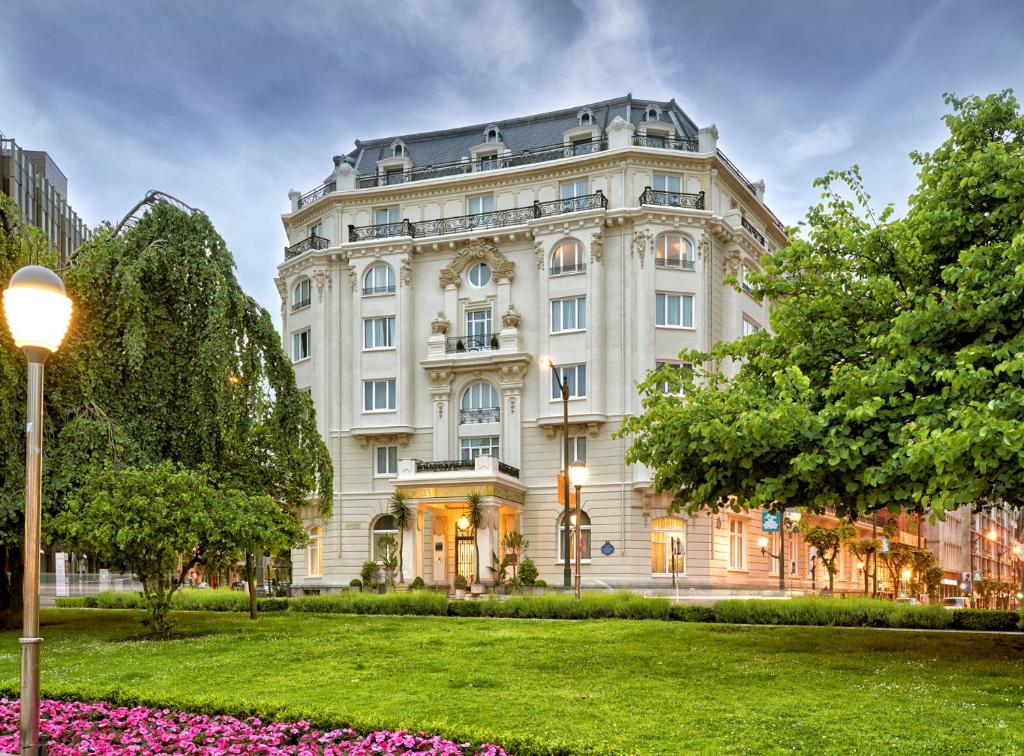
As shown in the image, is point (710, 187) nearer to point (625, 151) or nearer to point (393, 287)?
point (625, 151)

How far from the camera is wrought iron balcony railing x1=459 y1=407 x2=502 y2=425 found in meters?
51.0

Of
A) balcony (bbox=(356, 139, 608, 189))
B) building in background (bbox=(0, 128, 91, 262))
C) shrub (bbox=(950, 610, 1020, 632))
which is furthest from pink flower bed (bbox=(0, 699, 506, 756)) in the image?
building in background (bbox=(0, 128, 91, 262))

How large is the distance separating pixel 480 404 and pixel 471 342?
3125 mm

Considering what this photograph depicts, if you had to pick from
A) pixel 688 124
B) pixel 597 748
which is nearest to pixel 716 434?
pixel 597 748

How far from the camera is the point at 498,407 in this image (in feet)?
167

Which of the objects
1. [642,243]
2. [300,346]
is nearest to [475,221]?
[642,243]

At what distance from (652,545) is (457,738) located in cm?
3893

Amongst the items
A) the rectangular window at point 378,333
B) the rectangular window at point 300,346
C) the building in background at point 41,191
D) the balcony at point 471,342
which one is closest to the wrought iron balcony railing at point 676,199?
the balcony at point 471,342

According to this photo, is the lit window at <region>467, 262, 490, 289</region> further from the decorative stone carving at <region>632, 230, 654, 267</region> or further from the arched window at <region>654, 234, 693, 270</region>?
the arched window at <region>654, 234, 693, 270</region>

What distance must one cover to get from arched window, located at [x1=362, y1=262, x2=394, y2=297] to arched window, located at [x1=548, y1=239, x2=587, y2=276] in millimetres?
8686

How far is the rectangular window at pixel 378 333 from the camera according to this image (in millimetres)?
53034

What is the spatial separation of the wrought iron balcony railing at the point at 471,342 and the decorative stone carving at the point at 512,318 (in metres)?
0.92

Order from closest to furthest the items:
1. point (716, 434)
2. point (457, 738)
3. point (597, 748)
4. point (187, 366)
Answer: point (597, 748)
point (457, 738)
point (716, 434)
point (187, 366)

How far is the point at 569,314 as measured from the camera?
49750 mm
